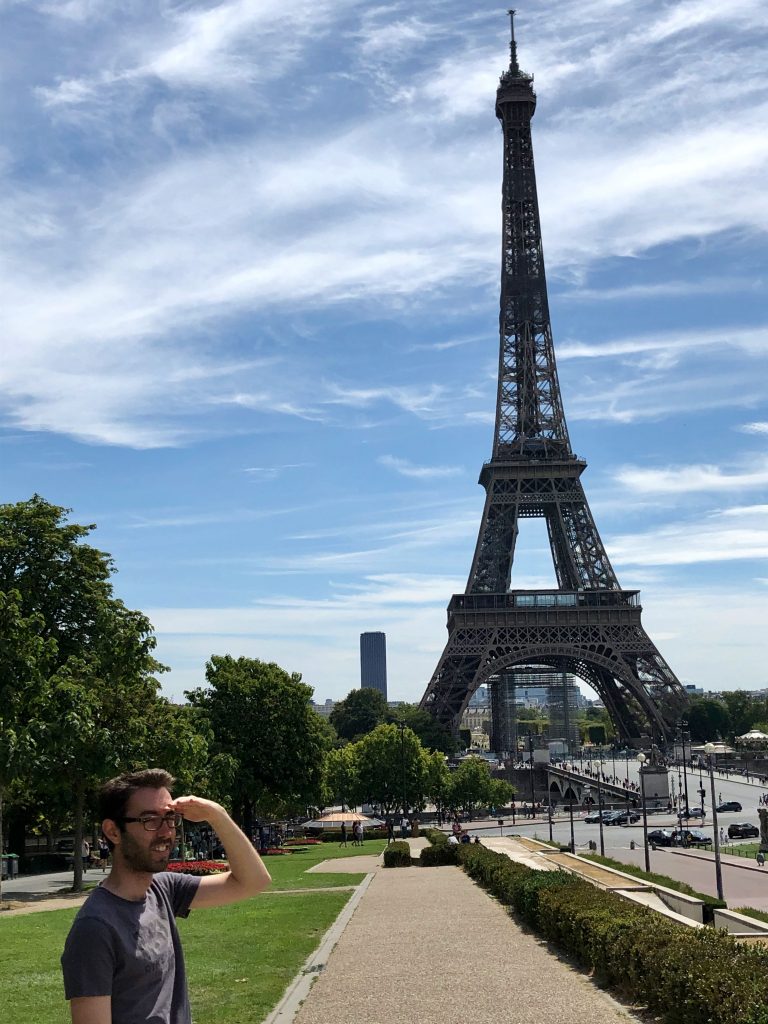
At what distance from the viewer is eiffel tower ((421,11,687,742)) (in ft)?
337

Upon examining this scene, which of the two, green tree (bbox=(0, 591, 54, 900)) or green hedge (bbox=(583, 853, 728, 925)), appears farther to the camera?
green tree (bbox=(0, 591, 54, 900))

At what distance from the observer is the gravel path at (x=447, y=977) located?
13727 mm

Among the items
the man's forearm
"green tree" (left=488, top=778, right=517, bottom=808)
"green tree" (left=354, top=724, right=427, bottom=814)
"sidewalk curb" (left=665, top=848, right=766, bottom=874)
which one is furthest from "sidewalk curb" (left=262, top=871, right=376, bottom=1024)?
"green tree" (left=488, top=778, right=517, bottom=808)

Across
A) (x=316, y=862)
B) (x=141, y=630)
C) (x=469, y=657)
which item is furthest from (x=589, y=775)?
(x=141, y=630)

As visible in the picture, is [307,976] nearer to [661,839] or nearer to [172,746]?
[172,746]

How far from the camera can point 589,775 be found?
10962 cm

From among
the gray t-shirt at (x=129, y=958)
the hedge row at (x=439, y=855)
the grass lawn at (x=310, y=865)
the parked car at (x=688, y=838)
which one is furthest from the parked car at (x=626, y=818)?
the gray t-shirt at (x=129, y=958)

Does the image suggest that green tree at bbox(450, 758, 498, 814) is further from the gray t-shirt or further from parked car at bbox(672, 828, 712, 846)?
the gray t-shirt

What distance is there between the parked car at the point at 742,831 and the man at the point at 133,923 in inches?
2571

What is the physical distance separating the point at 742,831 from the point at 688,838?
803 cm

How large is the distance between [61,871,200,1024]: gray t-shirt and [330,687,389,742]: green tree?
487ft

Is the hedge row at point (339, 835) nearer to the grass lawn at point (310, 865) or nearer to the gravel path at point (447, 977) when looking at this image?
the grass lawn at point (310, 865)

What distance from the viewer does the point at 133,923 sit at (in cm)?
492

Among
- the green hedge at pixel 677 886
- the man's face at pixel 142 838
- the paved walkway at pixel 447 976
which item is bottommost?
the green hedge at pixel 677 886
